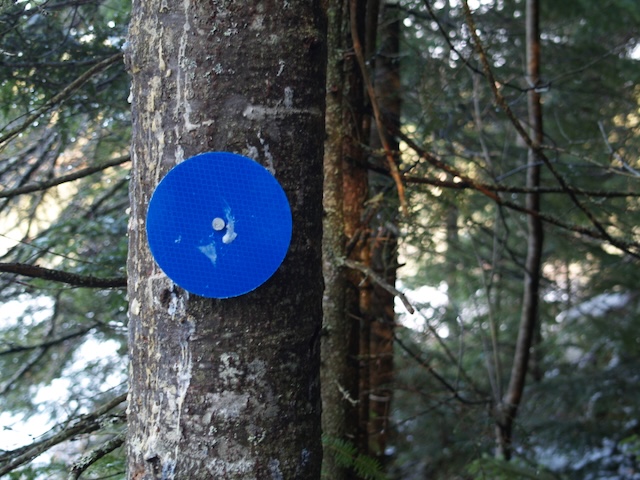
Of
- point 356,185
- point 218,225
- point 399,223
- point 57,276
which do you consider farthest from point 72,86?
point 399,223

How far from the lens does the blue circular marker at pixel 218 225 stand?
1179mm

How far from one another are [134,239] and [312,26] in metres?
0.55

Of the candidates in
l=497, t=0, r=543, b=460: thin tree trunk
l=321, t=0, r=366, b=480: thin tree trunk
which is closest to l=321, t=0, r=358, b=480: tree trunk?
l=321, t=0, r=366, b=480: thin tree trunk

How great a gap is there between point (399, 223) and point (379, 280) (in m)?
1.27

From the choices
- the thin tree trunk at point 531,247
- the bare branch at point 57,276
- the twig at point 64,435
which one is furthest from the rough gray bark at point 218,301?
the thin tree trunk at point 531,247

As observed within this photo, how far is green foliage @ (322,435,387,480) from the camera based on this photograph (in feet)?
7.54

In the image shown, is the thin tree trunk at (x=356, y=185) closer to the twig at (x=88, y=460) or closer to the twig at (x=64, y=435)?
the twig at (x=64, y=435)

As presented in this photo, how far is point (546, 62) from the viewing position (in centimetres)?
583

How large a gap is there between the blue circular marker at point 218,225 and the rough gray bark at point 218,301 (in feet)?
0.14

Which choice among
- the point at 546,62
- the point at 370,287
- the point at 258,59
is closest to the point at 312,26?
the point at 258,59

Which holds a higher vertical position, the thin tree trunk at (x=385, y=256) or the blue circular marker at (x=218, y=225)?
the thin tree trunk at (x=385, y=256)

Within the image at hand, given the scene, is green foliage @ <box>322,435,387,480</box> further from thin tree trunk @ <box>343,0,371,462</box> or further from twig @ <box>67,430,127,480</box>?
twig @ <box>67,430,127,480</box>

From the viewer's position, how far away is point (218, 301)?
3.96 feet

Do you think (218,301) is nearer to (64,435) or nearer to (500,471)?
(64,435)
